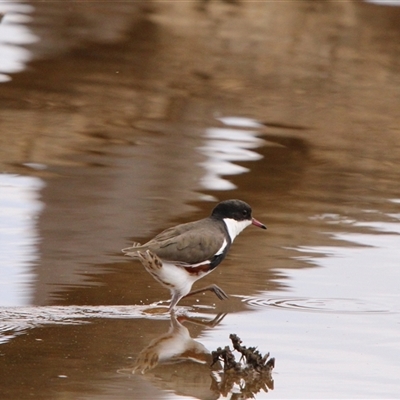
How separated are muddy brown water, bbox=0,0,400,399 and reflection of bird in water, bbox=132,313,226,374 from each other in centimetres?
2

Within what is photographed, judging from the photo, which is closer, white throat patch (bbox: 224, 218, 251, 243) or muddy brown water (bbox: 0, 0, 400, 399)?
muddy brown water (bbox: 0, 0, 400, 399)

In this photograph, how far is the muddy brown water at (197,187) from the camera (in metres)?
6.64

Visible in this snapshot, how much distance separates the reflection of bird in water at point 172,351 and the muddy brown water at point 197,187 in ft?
0.07

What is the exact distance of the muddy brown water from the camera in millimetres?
6645

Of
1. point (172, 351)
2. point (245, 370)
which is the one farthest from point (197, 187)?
point (245, 370)

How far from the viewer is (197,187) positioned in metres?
11.1

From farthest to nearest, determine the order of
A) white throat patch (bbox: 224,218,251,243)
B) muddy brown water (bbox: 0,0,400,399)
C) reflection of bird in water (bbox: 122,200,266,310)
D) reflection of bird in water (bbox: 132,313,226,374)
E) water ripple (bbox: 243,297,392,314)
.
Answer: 1. white throat patch (bbox: 224,218,251,243)
2. water ripple (bbox: 243,297,392,314)
3. reflection of bird in water (bbox: 122,200,266,310)
4. muddy brown water (bbox: 0,0,400,399)
5. reflection of bird in water (bbox: 132,313,226,374)

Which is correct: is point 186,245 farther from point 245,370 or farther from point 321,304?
point 245,370

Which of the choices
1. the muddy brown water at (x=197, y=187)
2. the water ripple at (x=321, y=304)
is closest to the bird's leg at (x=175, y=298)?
the muddy brown water at (x=197, y=187)

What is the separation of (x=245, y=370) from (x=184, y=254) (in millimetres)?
1660

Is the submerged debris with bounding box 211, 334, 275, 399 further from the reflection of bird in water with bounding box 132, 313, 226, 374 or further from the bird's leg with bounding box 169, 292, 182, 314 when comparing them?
the bird's leg with bounding box 169, 292, 182, 314

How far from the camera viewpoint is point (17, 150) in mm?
12180

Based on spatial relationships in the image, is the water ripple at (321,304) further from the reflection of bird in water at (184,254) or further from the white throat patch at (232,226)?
the white throat patch at (232,226)

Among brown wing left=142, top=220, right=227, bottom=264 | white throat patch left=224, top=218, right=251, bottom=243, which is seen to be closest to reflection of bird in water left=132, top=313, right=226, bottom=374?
brown wing left=142, top=220, right=227, bottom=264
